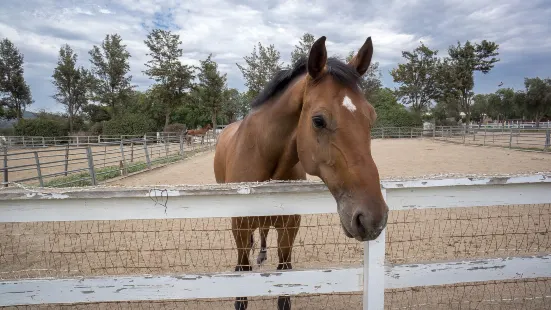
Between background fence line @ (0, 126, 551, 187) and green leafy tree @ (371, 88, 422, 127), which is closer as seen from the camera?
background fence line @ (0, 126, 551, 187)

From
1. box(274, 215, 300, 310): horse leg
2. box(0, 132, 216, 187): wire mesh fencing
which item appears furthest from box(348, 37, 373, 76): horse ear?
box(0, 132, 216, 187): wire mesh fencing

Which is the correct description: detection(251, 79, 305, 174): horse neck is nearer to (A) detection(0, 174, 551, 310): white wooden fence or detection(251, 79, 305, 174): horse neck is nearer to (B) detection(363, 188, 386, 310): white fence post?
(A) detection(0, 174, 551, 310): white wooden fence

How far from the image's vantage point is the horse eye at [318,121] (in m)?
1.67

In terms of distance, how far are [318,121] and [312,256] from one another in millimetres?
2990

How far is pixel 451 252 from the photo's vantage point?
4238mm

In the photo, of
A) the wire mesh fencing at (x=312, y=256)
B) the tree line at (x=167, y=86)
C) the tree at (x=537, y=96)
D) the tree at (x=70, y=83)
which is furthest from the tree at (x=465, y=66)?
the tree at (x=70, y=83)

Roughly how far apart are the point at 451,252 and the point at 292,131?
3.61 metres

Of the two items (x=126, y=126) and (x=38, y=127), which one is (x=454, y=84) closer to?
(x=126, y=126)

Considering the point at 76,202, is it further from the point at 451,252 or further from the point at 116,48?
the point at 116,48

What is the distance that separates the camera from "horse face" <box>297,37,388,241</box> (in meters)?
1.42

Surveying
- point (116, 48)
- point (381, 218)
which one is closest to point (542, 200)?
point (381, 218)

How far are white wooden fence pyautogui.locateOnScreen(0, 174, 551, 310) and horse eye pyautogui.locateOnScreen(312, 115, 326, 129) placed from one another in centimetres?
37

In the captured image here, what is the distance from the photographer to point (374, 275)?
5.99ft

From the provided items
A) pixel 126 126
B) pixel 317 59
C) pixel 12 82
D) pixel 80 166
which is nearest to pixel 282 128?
pixel 317 59
